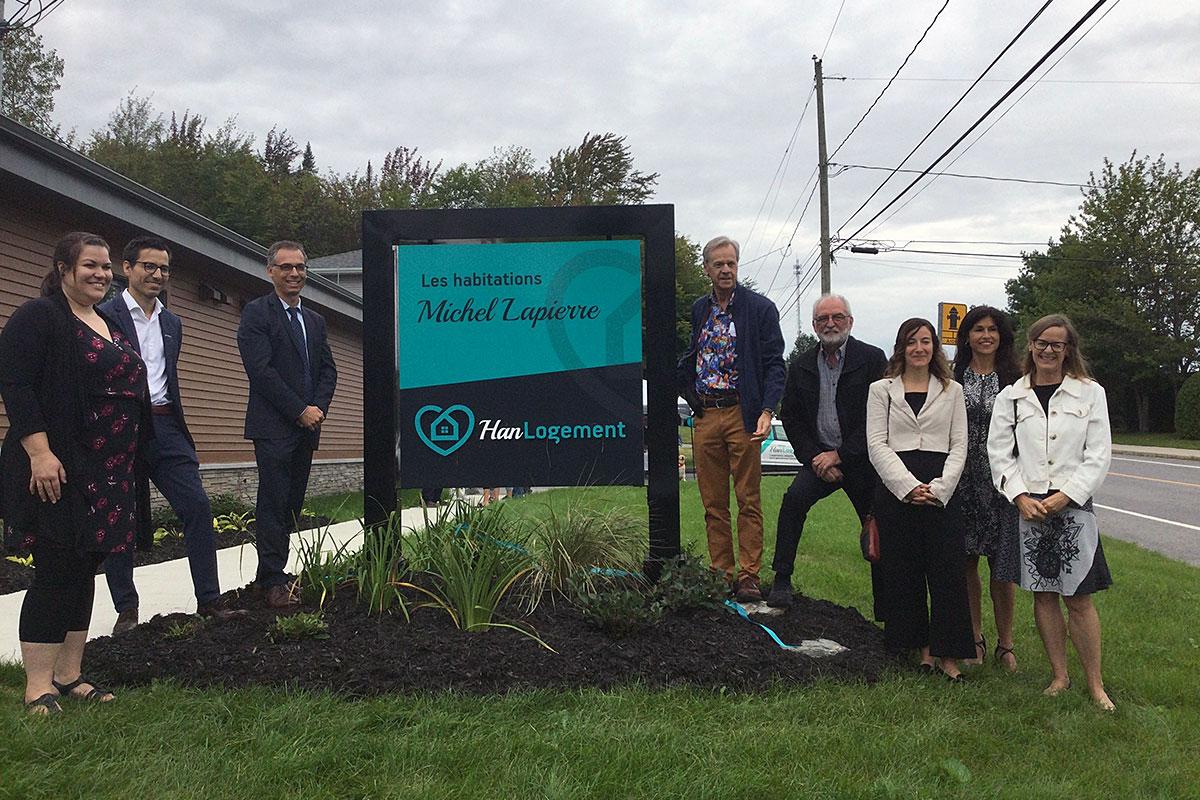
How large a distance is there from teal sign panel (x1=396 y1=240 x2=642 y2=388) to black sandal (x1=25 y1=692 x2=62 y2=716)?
7.10ft

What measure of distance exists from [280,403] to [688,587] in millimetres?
2211

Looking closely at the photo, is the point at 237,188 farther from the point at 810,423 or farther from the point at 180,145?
the point at 810,423

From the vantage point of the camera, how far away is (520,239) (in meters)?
4.89

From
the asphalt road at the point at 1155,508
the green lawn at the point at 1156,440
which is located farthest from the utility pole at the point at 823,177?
the green lawn at the point at 1156,440

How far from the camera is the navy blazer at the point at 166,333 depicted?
4480 mm

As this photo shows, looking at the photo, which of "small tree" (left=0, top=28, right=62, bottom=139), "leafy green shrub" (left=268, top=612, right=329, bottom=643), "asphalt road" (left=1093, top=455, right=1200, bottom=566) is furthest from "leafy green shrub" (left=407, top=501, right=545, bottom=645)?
"small tree" (left=0, top=28, right=62, bottom=139)

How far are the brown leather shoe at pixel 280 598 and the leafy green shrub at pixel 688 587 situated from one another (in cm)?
177

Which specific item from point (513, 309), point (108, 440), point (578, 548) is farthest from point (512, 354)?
point (108, 440)

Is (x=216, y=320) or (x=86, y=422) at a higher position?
(x=216, y=320)

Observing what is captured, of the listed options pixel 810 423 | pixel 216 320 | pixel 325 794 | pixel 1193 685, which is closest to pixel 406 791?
pixel 325 794

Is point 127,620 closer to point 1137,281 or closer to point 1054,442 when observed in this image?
point 1054,442

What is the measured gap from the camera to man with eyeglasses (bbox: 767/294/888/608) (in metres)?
4.84

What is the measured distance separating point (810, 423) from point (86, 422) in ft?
11.2

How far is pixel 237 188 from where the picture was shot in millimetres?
40594
